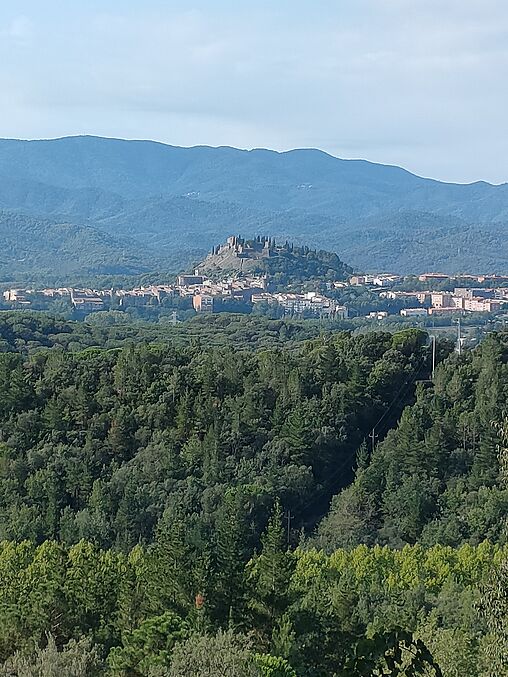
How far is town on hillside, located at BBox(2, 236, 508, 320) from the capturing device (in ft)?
273

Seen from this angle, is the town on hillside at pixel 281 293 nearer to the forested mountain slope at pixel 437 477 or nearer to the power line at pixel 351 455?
the power line at pixel 351 455

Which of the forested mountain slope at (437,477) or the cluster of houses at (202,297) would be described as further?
the cluster of houses at (202,297)

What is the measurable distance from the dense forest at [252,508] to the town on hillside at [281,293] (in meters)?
53.6

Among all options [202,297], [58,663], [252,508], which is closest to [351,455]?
[252,508]

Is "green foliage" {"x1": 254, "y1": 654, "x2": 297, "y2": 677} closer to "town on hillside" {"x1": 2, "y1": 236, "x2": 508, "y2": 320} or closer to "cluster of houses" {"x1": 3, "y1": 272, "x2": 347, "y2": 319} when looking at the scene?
"town on hillside" {"x1": 2, "y1": 236, "x2": 508, "y2": 320}

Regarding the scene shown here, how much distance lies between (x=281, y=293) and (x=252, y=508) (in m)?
70.7

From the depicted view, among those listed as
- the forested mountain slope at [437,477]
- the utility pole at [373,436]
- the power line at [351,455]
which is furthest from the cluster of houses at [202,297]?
the forested mountain slope at [437,477]

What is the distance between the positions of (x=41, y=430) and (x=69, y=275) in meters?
100

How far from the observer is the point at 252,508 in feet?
64.0

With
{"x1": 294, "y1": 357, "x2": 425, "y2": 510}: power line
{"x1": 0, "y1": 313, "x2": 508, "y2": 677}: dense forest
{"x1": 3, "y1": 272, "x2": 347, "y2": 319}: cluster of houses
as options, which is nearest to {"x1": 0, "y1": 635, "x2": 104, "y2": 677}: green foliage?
{"x1": 0, "y1": 313, "x2": 508, "y2": 677}: dense forest

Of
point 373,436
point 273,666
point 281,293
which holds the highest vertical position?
point 273,666

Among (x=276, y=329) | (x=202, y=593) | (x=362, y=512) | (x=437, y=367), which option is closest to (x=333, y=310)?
(x=276, y=329)

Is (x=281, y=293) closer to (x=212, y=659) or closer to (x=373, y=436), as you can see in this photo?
(x=373, y=436)

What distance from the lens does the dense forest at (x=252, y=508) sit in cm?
1163
